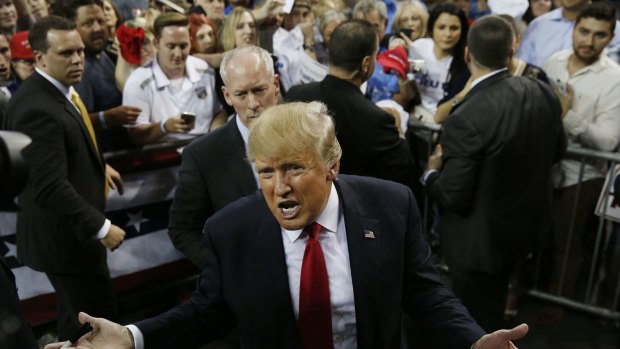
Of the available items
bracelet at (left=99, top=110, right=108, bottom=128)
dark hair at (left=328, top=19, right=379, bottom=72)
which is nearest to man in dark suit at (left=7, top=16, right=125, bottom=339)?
bracelet at (left=99, top=110, right=108, bottom=128)

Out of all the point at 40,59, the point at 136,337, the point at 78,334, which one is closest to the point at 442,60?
the point at 40,59

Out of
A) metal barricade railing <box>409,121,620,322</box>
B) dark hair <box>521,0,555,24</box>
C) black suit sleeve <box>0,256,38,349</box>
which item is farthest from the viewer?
dark hair <box>521,0,555,24</box>

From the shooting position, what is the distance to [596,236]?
4.71 meters

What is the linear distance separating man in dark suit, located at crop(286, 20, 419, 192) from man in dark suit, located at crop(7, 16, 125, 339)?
3.92ft

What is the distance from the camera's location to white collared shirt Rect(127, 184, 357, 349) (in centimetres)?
219

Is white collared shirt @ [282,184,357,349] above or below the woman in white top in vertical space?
below

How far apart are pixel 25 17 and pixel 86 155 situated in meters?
2.61

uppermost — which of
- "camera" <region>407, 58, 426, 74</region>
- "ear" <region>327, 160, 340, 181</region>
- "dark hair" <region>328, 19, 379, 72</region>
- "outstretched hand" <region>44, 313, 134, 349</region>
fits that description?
"dark hair" <region>328, 19, 379, 72</region>

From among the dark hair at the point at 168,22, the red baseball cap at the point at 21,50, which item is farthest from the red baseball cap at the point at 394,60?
the red baseball cap at the point at 21,50

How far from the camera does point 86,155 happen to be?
360 centimetres

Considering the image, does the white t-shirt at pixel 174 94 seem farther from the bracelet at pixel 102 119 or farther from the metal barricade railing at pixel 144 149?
the bracelet at pixel 102 119

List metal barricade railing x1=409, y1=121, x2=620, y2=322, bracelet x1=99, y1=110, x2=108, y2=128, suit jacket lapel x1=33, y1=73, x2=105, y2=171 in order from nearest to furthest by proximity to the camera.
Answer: suit jacket lapel x1=33, y1=73, x2=105, y2=171, metal barricade railing x1=409, y1=121, x2=620, y2=322, bracelet x1=99, y1=110, x2=108, y2=128

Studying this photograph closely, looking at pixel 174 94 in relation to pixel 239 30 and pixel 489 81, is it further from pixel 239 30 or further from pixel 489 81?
pixel 489 81

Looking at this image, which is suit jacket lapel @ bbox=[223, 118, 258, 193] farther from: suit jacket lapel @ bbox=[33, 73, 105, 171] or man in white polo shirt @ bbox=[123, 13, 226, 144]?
man in white polo shirt @ bbox=[123, 13, 226, 144]
